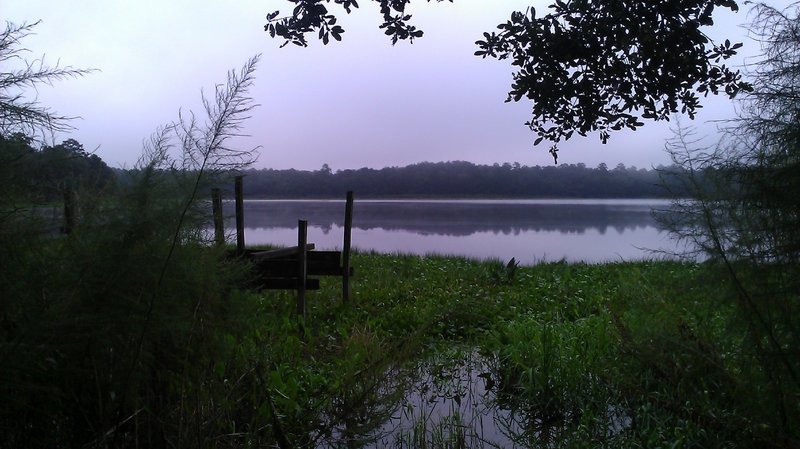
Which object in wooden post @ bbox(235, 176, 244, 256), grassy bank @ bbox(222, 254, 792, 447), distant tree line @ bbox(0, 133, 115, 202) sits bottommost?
grassy bank @ bbox(222, 254, 792, 447)

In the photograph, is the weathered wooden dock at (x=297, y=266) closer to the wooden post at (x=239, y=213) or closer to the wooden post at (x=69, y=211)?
the wooden post at (x=239, y=213)

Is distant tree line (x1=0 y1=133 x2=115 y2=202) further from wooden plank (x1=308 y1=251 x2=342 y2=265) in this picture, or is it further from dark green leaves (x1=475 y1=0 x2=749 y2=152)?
wooden plank (x1=308 y1=251 x2=342 y2=265)

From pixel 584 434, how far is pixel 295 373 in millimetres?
2400

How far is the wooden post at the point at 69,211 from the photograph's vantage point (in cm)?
297

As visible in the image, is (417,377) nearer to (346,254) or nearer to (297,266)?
(297,266)

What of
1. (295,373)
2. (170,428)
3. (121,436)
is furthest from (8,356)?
(295,373)

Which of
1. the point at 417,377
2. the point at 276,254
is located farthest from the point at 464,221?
the point at 417,377

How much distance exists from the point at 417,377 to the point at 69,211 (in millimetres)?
3283

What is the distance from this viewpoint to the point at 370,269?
14586mm

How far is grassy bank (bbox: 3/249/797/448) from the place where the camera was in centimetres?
301

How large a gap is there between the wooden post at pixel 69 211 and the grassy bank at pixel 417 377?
0.56 metres

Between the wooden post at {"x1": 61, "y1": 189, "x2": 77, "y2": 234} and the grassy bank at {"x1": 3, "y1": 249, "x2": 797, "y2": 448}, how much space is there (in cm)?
56

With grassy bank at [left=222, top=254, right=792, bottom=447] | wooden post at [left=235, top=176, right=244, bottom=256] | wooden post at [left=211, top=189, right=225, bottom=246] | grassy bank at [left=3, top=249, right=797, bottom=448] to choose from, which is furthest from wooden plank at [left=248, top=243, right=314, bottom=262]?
wooden post at [left=211, top=189, right=225, bottom=246]

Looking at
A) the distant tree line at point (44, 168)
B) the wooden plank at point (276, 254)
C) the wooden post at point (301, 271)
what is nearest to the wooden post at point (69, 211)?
the distant tree line at point (44, 168)
